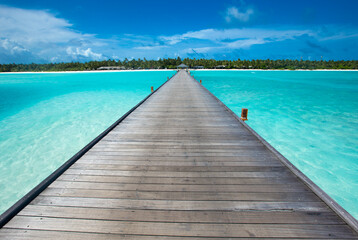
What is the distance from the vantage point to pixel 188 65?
76.8 m

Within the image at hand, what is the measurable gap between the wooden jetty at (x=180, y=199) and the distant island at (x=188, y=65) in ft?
250

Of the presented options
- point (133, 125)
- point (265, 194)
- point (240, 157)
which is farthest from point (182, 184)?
point (133, 125)

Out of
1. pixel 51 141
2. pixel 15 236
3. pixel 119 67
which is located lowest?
pixel 51 141

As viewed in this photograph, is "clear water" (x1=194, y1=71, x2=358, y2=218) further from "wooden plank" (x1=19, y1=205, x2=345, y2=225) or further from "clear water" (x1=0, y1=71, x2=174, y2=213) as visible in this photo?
"clear water" (x1=0, y1=71, x2=174, y2=213)

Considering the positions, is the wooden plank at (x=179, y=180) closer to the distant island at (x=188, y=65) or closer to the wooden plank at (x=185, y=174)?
the wooden plank at (x=185, y=174)

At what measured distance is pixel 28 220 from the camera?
197 centimetres

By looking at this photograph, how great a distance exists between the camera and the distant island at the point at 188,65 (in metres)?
75.8

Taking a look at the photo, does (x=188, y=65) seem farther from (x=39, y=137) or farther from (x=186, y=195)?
(x=186, y=195)

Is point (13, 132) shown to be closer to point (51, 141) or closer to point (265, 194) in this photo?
point (51, 141)

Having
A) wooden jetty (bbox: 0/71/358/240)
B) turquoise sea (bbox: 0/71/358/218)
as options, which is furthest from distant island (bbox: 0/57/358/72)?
wooden jetty (bbox: 0/71/358/240)

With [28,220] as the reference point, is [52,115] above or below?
below

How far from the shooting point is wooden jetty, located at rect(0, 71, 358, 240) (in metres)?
1.84

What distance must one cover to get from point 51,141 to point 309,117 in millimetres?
14790

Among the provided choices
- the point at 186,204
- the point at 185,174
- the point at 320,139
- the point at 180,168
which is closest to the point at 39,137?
the point at 180,168
